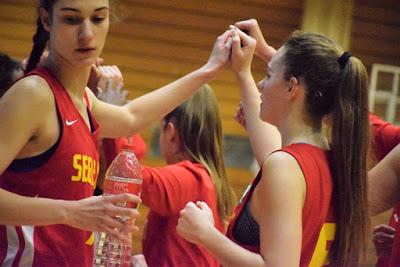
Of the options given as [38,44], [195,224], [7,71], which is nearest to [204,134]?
[7,71]

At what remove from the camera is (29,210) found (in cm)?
227

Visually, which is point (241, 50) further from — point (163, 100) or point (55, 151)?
point (55, 151)

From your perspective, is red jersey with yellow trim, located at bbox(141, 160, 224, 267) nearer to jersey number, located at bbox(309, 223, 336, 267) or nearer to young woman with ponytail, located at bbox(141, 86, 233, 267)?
young woman with ponytail, located at bbox(141, 86, 233, 267)

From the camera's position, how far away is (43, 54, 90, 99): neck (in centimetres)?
249

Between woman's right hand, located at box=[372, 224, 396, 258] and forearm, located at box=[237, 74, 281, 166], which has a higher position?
forearm, located at box=[237, 74, 281, 166]

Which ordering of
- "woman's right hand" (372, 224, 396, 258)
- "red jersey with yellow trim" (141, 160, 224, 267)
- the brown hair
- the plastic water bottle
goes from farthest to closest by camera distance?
1. "red jersey with yellow trim" (141, 160, 224, 267)
2. "woman's right hand" (372, 224, 396, 258)
3. the plastic water bottle
4. the brown hair

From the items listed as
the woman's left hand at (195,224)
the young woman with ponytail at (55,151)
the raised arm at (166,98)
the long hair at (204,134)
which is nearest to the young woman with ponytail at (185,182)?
the long hair at (204,134)

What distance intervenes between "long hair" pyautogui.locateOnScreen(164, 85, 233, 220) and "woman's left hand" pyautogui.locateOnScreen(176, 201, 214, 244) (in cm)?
132

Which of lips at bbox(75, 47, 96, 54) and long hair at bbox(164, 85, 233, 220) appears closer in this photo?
lips at bbox(75, 47, 96, 54)

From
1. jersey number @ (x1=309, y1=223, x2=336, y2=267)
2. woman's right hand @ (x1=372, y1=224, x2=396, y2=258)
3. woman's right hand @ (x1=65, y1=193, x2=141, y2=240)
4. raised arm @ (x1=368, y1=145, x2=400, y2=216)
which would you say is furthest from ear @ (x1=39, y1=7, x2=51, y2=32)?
woman's right hand @ (x1=372, y1=224, x2=396, y2=258)

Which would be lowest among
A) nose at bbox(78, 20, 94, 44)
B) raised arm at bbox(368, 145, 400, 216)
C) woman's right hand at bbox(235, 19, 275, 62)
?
raised arm at bbox(368, 145, 400, 216)

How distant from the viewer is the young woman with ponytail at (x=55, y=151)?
227 centimetres

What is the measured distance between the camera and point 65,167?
2.41m

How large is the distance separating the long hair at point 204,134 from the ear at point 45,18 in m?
1.24
